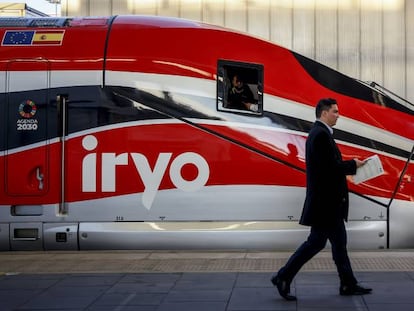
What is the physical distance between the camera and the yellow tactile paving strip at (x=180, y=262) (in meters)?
7.19

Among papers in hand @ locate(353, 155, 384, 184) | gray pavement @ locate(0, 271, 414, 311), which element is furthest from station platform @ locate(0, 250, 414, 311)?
papers in hand @ locate(353, 155, 384, 184)

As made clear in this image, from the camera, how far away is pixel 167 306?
564 centimetres

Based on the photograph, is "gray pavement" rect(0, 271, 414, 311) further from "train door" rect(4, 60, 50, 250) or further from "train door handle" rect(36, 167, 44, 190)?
"train door handle" rect(36, 167, 44, 190)

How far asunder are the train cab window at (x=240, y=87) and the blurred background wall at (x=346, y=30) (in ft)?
24.4

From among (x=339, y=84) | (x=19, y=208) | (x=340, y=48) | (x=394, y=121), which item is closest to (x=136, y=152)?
(x=19, y=208)

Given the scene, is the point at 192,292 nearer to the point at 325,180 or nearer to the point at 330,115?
the point at 325,180

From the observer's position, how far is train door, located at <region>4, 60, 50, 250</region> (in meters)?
6.94

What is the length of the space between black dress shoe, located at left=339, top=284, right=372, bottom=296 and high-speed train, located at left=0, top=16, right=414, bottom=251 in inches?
40.7

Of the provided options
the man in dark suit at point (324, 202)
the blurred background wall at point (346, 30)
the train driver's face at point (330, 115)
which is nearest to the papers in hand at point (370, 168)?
the man in dark suit at point (324, 202)

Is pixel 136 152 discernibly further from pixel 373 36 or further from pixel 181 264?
pixel 373 36

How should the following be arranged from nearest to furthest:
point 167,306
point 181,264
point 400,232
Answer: point 167,306 < point 400,232 < point 181,264

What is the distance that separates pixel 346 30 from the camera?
14.3 metres

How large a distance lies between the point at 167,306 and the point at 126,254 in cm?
262

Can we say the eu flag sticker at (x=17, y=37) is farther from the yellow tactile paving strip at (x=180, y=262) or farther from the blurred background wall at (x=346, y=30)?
the blurred background wall at (x=346, y=30)
